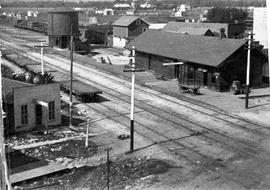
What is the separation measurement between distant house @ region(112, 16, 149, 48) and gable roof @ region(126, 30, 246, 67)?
1906 cm

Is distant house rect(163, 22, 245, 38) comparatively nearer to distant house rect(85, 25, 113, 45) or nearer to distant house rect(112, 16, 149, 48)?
distant house rect(112, 16, 149, 48)

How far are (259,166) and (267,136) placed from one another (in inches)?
193

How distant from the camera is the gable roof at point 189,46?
37.8 metres

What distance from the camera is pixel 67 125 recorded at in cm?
2742

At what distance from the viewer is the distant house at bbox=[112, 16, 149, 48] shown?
72000mm

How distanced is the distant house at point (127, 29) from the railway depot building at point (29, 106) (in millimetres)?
44564

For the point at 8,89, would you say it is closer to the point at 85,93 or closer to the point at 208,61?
the point at 85,93

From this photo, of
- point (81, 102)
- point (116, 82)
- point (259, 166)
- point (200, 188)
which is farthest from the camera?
point (116, 82)

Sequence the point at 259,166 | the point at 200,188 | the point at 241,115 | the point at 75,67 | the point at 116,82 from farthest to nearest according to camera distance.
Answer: the point at 75,67 < the point at 116,82 < the point at 241,115 < the point at 259,166 < the point at 200,188

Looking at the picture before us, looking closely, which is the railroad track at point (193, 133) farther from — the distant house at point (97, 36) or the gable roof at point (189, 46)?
the distant house at point (97, 36)

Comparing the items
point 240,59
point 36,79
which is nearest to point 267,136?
point 240,59

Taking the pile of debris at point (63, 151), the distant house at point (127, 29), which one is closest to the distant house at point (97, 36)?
the distant house at point (127, 29)

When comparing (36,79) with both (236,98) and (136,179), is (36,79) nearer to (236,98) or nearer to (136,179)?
(236,98)

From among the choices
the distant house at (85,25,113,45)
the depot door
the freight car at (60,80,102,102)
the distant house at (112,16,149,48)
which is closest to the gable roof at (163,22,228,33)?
the distant house at (112,16,149,48)
